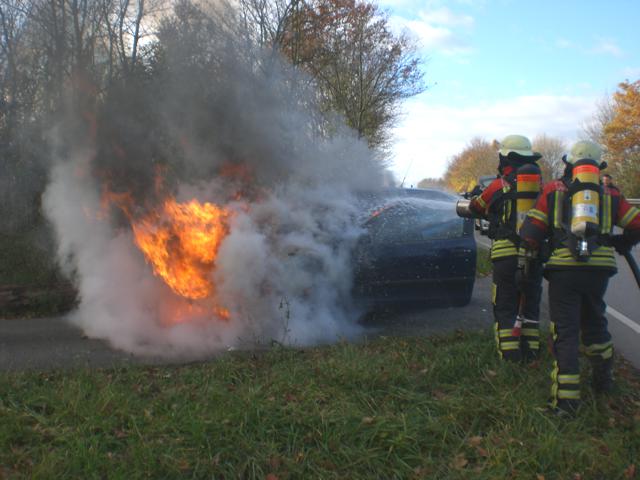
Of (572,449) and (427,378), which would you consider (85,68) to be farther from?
(572,449)

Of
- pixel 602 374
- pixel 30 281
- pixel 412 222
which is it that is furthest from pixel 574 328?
pixel 30 281

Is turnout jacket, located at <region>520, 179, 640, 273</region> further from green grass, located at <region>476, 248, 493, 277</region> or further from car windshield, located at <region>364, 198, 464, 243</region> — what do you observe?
green grass, located at <region>476, 248, 493, 277</region>

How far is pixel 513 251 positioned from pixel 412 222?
1520 mm

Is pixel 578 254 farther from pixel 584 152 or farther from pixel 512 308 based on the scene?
pixel 512 308

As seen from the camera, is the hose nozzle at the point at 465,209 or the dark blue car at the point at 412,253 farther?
the dark blue car at the point at 412,253

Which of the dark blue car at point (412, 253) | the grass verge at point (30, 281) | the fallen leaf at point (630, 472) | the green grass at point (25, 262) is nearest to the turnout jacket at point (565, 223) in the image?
the fallen leaf at point (630, 472)

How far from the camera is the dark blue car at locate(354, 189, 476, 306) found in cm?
577

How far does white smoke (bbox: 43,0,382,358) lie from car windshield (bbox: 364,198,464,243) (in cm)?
27

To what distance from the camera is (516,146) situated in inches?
197

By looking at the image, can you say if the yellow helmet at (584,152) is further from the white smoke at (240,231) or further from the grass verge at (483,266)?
the grass verge at (483,266)

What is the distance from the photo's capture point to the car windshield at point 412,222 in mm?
5852

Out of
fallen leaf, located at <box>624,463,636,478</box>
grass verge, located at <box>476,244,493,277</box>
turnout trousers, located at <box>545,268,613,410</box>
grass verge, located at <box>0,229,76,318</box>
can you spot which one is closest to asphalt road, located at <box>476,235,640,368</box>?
turnout trousers, located at <box>545,268,613,410</box>

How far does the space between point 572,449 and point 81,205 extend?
5525 millimetres

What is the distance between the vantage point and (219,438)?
3264mm
